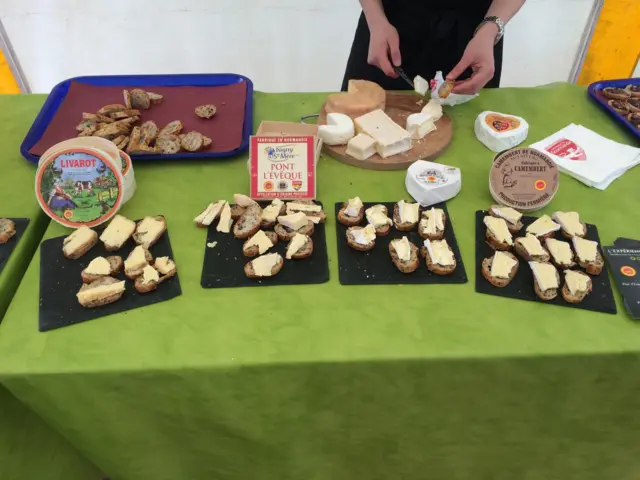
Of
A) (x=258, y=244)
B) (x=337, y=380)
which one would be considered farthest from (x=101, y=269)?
(x=337, y=380)

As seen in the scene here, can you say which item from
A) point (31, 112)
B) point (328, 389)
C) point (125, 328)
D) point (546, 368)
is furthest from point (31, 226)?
point (546, 368)

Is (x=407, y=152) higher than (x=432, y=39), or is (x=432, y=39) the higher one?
(x=432, y=39)

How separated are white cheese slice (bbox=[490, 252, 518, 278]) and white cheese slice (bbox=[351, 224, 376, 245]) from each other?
0.29m

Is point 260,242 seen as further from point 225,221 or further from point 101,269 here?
point 101,269

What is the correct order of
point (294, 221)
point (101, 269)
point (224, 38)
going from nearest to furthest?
point (101, 269), point (294, 221), point (224, 38)

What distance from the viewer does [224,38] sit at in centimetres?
320

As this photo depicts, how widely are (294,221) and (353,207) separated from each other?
17cm

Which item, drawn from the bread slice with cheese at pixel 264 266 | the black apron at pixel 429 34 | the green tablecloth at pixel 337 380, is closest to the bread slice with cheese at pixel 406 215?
the green tablecloth at pixel 337 380

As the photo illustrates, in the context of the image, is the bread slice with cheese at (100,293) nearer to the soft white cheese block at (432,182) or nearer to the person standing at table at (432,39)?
the soft white cheese block at (432,182)

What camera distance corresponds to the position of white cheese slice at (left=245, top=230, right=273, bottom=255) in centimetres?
122

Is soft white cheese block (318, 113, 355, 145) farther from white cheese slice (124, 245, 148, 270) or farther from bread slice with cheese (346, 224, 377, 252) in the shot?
white cheese slice (124, 245, 148, 270)

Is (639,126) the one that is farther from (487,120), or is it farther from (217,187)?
(217,187)

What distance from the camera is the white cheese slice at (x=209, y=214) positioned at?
130 centimetres

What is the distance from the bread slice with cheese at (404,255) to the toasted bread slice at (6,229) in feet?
3.11
